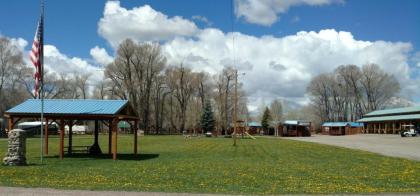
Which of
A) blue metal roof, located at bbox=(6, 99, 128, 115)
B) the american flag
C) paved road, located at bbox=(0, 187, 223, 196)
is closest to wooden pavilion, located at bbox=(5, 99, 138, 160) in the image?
blue metal roof, located at bbox=(6, 99, 128, 115)

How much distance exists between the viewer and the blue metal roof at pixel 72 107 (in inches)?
1005

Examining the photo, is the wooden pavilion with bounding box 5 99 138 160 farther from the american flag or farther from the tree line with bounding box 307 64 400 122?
the tree line with bounding box 307 64 400 122

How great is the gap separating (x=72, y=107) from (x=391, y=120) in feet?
255

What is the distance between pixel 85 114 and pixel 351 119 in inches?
4390

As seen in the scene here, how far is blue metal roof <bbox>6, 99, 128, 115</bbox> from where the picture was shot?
83.8ft

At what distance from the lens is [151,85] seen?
99.9 metres

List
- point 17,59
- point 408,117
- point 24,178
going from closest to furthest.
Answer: point 24,178 < point 17,59 < point 408,117

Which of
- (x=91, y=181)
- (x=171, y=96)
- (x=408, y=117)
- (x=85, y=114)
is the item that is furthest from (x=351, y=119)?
(x=91, y=181)

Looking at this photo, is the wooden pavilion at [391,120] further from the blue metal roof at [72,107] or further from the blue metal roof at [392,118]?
the blue metal roof at [72,107]

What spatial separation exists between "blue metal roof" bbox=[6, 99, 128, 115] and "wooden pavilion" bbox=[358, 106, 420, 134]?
70.4m

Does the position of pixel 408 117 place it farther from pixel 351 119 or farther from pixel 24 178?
pixel 24 178

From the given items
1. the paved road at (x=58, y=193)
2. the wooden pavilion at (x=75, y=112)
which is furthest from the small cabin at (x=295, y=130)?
the paved road at (x=58, y=193)

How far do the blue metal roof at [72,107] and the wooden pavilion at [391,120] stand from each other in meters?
70.4

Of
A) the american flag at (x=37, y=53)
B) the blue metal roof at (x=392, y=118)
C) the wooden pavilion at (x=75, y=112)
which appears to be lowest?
the blue metal roof at (x=392, y=118)
